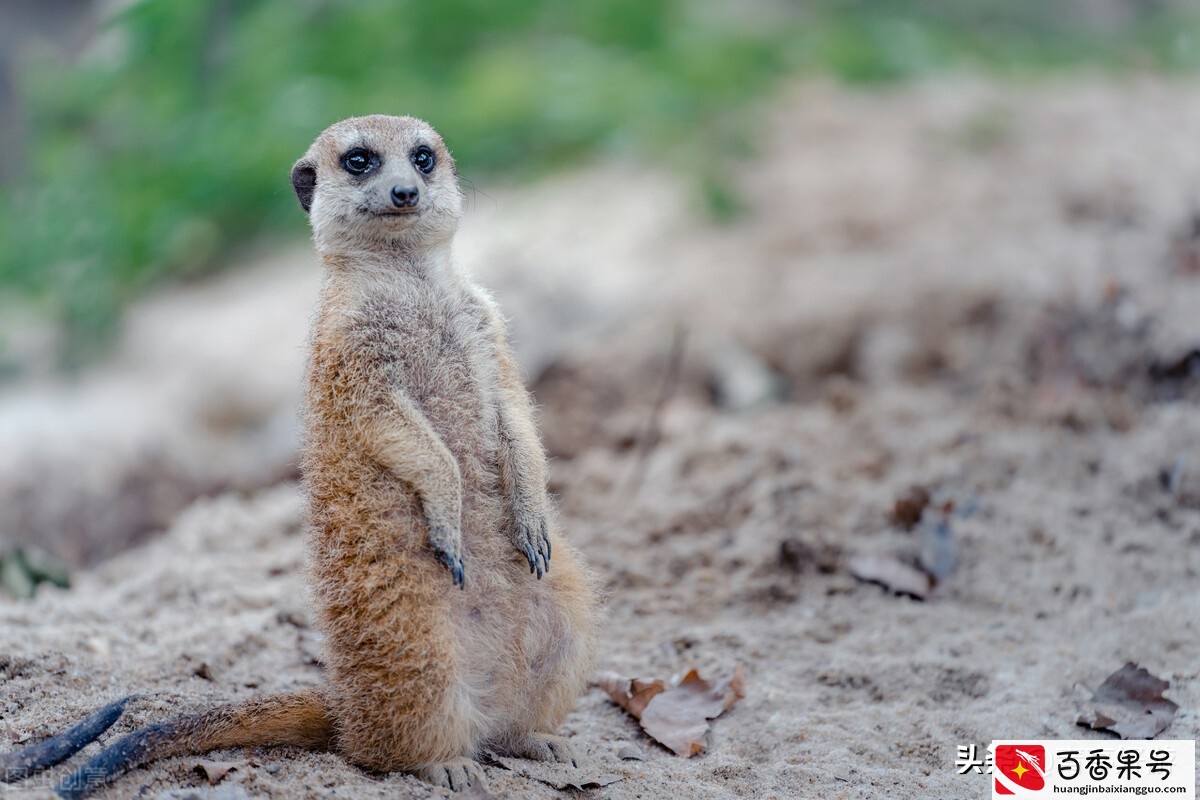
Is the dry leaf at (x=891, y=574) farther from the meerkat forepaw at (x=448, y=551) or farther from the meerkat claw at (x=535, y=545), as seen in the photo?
the meerkat forepaw at (x=448, y=551)

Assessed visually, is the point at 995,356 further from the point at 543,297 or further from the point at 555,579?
the point at 555,579

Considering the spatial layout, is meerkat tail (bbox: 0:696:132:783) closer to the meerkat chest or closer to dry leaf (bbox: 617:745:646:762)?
the meerkat chest

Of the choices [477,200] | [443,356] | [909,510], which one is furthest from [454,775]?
[477,200]

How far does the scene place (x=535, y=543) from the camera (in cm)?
311

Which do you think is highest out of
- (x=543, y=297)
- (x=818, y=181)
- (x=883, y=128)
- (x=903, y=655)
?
(x=883, y=128)

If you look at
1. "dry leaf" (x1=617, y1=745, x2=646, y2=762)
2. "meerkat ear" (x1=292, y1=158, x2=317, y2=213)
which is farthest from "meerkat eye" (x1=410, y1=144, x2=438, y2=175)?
"dry leaf" (x1=617, y1=745, x2=646, y2=762)

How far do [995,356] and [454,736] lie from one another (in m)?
3.55

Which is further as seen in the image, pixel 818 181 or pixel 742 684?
pixel 818 181

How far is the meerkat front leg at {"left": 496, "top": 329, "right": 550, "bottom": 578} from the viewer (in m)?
3.11

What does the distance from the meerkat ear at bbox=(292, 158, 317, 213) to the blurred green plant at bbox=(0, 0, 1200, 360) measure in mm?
3131

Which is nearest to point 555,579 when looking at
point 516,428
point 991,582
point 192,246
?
point 516,428

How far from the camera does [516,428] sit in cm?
321

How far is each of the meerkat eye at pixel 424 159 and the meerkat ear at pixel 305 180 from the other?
32 cm

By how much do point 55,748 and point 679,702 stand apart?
5.38ft
